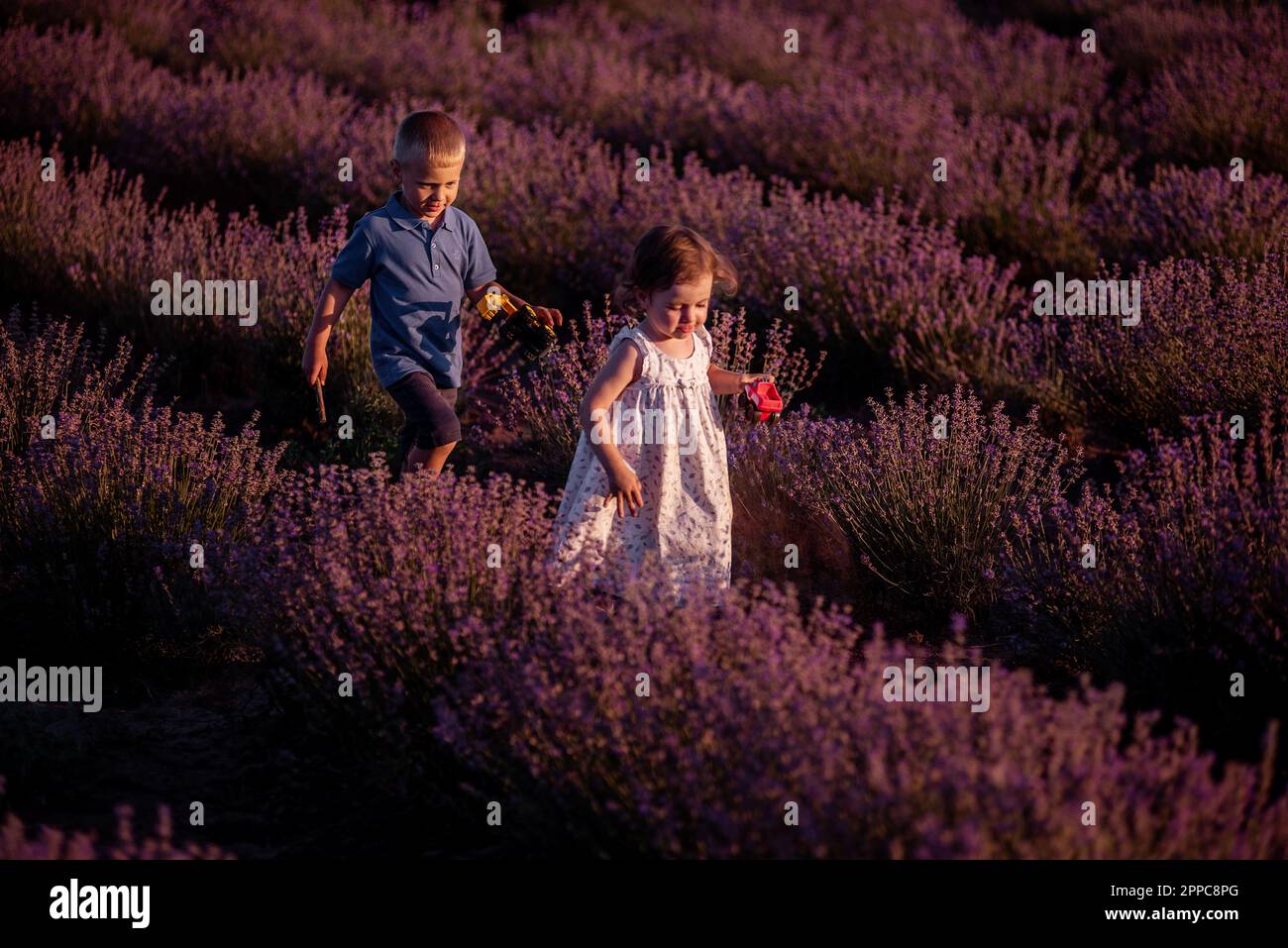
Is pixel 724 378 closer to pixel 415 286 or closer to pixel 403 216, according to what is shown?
pixel 415 286

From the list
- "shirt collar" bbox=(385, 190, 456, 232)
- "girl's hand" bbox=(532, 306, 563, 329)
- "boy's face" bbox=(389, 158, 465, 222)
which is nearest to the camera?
"boy's face" bbox=(389, 158, 465, 222)

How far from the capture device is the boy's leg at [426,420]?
3.75 metres

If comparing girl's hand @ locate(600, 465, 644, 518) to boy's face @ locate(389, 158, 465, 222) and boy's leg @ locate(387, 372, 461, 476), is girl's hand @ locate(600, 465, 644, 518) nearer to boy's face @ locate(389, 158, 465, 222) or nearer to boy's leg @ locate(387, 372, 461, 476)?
boy's leg @ locate(387, 372, 461, 476)

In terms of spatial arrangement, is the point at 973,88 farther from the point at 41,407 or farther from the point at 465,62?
the point at 41,407

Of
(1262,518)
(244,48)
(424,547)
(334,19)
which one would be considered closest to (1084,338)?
(1262,518)

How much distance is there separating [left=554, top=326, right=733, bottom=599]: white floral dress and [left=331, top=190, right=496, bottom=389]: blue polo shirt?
644 millimetres

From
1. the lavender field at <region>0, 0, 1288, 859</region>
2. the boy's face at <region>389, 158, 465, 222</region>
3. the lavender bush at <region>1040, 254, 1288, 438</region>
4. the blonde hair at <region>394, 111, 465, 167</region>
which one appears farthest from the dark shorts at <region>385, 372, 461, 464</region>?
the lavender bush at <region>1040, 254, 1288, 438</region>

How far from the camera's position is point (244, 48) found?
31.8 feet

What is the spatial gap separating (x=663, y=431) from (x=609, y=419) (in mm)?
157

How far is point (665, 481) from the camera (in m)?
3.46

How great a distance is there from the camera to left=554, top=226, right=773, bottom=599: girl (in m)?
3.30
